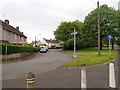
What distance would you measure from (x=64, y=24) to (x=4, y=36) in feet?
129

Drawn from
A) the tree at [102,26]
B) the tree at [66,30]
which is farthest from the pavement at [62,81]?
the tree at [66,30]

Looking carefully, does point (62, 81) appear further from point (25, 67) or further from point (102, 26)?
point (102, 26)

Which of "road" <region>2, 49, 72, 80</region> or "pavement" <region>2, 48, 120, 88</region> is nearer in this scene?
"pavement" <region>2, 48, 120, 88</region>

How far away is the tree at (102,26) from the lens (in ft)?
187

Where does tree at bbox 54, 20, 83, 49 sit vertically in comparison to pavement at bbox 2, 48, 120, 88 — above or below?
above

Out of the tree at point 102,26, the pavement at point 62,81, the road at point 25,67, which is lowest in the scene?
the road at point 25,67

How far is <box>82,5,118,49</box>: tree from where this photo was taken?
187ft

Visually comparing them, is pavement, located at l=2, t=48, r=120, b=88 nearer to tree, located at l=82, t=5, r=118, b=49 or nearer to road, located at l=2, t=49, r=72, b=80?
road, located at l=2, t=49, r=72, b=80

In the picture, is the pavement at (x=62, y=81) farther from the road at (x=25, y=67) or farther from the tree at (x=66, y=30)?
the tree at (x=66, y=30)

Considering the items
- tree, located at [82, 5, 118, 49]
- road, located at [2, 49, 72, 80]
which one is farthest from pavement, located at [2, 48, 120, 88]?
tree, located at [82, 5, 118, 49]

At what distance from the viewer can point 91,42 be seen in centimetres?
5859

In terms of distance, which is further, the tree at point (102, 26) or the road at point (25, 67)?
the tree at point (102, 26)

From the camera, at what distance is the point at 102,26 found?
57688 mm

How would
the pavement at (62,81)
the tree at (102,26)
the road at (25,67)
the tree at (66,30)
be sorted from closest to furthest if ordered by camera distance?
the pavement at (62,81)
the road at (25,67)
the tree at (102,26)
the tree at (66,30)
